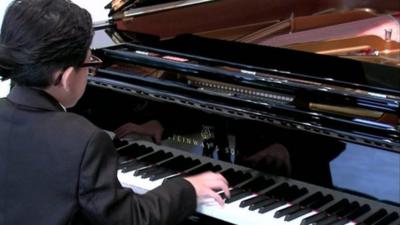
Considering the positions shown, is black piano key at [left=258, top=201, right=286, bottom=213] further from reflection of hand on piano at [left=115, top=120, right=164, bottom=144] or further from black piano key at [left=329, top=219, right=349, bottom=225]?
reflection of hand on piano at [left=115, top=120, right=164, bottom=144]

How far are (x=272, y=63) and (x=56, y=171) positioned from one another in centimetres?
90

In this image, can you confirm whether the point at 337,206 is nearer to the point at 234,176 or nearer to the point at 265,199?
the point at 265,199

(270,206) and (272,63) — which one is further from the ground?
(272,63)

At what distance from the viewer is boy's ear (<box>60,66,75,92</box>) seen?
1.45m

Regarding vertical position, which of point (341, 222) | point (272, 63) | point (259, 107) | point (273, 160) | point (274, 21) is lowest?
point (341, 222)

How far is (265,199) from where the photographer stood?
1.77 metres

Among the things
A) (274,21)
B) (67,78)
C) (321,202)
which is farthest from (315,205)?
(274,21)

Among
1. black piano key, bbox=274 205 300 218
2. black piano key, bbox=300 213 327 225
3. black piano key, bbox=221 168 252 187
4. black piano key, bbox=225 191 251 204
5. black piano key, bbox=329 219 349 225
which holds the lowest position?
black piano key, bbox=329 219 349 225

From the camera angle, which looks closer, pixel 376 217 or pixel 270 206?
pixel 376 217

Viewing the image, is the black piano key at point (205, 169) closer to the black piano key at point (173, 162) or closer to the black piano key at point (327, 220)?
the black piano key at point (173, 162)

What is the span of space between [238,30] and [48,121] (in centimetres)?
138

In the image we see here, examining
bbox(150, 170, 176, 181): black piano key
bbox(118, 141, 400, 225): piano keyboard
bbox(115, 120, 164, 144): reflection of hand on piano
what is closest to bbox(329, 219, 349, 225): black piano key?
bbox(118, 141, 400, 225): piano keyboard

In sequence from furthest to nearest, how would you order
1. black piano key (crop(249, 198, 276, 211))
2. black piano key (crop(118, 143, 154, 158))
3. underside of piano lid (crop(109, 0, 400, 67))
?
underside of piano lid (crop(109, 0, 400, 67))
black piano key (crop(118, 143, 154, 158))
black piano key (crop(249, 198, 276, 211))

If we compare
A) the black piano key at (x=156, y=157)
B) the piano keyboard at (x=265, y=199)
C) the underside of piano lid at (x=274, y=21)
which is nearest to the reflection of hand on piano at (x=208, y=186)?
the piano keyboard at (x=265, y=199)
